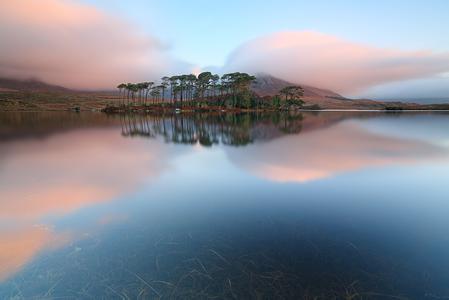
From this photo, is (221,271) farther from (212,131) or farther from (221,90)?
(221,90)

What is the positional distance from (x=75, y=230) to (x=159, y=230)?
2233mm

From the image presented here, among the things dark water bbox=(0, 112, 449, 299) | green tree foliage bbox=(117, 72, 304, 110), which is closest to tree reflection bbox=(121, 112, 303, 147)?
dark water bbox=(0, 112, 449, 299)

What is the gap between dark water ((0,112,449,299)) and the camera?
4609 millimetres

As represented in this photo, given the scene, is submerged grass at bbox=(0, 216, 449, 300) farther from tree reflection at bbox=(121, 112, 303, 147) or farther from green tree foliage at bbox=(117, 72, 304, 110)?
green tree foliage at bbox=(117, 72, 304, 110)

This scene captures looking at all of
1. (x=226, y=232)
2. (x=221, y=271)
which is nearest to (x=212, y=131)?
(x=226, y=232)

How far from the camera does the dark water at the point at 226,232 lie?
461 cm

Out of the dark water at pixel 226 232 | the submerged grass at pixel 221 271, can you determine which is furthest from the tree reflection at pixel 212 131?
the submerged grass at pixel 221 271

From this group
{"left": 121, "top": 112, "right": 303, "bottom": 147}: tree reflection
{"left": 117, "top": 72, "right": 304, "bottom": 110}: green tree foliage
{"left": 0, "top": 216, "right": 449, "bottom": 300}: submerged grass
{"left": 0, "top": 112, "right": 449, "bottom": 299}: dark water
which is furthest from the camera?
{"left": 117, "top": 72, "right": 304, "bottom": 110}: green tree foliage

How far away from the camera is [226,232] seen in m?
6.52

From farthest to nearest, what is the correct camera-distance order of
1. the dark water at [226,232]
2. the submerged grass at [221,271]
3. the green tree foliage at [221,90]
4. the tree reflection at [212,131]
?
the green tree foliage at [221,90] < the tree reflection at [212,131] < the dark water at [226,232] < the submerged grass at [221,271]

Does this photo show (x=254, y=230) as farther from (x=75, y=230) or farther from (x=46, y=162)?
(x=46, y=162)

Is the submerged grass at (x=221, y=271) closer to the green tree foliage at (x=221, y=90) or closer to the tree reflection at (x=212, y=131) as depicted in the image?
the tree reflection at (x=212, y=131)

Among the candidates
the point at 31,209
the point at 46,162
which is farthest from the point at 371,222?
the point at 46,162

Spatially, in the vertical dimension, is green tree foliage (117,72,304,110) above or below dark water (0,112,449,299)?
above
